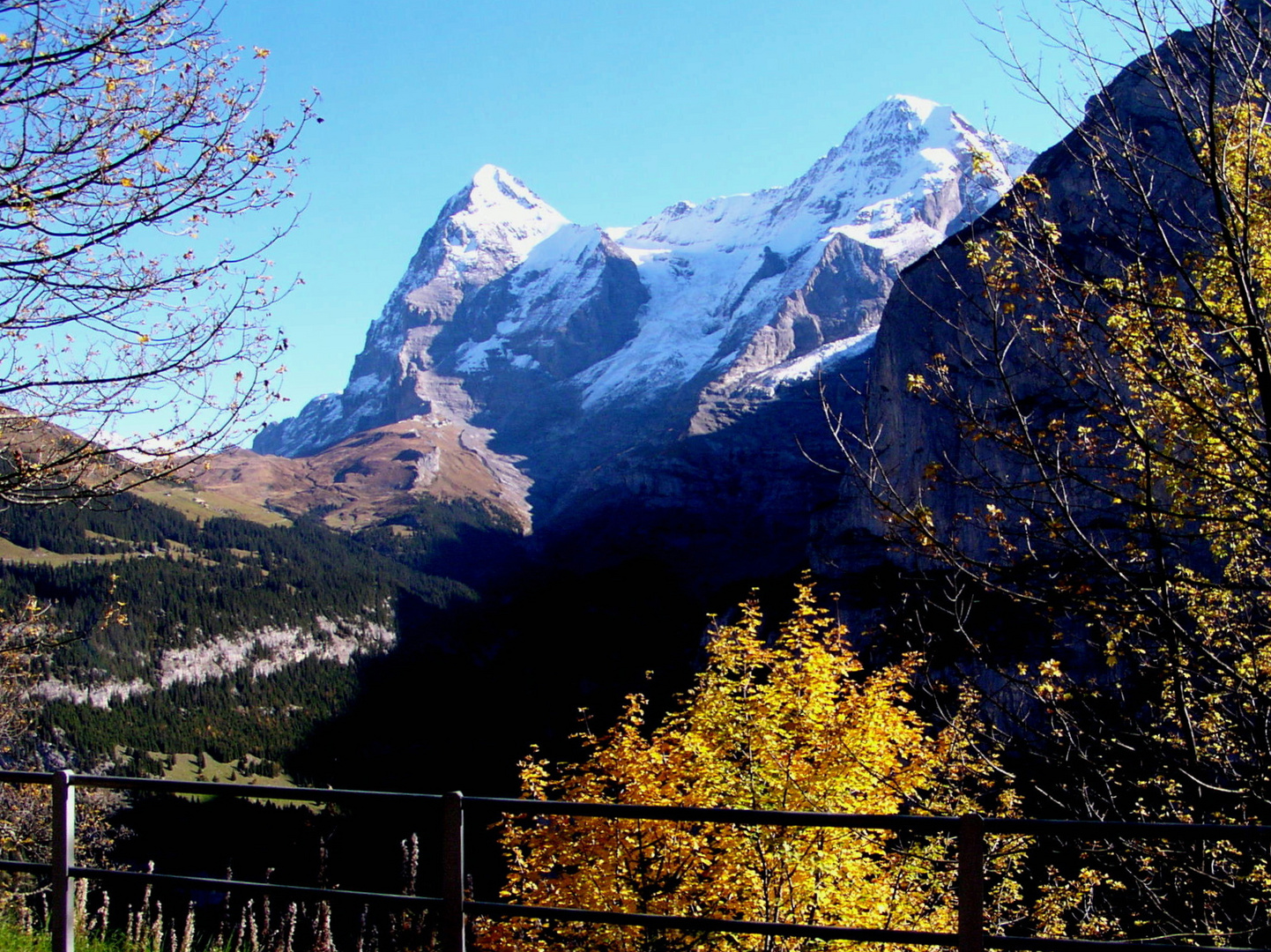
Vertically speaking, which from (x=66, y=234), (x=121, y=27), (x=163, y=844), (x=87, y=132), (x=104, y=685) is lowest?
(x=163, y=844)

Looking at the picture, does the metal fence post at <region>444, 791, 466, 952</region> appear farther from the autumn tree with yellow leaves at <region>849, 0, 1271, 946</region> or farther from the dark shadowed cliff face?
the autumn tree with yellow leaves at <region>849, 0, 1271, 946</region>

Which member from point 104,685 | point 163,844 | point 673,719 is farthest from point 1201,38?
point 104,685

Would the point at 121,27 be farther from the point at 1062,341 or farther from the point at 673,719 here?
the point at 673,719

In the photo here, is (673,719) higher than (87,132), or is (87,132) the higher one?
(87,132)

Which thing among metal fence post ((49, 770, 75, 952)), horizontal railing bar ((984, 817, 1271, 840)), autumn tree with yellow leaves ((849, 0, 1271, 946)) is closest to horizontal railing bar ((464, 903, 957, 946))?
horizontal railing bar ((984, 817, 1271, 840))

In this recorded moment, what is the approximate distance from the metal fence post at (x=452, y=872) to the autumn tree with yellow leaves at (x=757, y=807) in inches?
236

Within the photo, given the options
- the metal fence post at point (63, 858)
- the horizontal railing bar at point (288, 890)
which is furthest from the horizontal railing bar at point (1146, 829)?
the metal fence post at point (63, 858)

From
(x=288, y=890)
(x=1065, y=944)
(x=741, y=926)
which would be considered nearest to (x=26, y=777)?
(x=288, y=890)

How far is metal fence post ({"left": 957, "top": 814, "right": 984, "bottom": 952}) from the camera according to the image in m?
4.52

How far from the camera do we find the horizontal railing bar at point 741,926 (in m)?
4.55

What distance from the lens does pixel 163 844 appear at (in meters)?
94.1

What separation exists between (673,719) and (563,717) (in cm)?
12858

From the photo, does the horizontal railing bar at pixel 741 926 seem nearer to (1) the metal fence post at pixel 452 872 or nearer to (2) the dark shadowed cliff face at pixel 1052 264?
(1) the metal fence post at pixel 452 872

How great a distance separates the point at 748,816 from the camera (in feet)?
15.4
